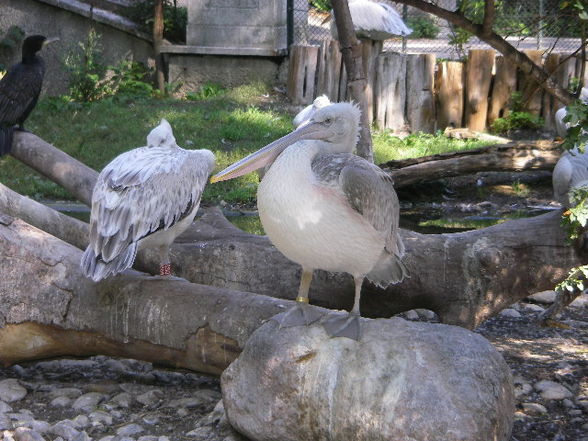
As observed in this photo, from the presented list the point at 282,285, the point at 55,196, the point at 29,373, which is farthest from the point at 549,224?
the point at 55,196

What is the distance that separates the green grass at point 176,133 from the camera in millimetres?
8992

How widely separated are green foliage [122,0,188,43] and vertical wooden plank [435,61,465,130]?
3.82 metres

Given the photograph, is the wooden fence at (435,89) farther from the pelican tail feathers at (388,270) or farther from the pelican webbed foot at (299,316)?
the pelican webbed foot at (299,316)

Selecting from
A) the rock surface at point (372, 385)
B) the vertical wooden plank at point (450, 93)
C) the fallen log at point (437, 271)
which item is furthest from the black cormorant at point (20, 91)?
the vertical wooden plank at point (450, 93)

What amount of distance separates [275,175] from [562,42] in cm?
1227

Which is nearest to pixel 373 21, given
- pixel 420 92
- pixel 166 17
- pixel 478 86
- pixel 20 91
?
pixel 420 92

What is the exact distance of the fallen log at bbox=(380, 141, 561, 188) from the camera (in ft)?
27.3

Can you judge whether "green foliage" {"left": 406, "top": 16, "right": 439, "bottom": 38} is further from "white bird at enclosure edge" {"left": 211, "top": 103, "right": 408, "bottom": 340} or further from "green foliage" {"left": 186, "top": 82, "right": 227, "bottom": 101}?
"white bird at enclosure edge" {"left": 211, "top": 103, "right": 408, "bottom": 340}

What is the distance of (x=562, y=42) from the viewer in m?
14.5

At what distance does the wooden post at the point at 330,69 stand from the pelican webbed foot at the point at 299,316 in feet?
24.9

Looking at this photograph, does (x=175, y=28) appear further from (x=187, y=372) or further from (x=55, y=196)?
(x=187, y=372)

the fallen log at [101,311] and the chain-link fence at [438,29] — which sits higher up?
the chain-link fence at [438,29]

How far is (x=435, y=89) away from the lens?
10852mm

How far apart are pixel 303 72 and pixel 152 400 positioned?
759cm
